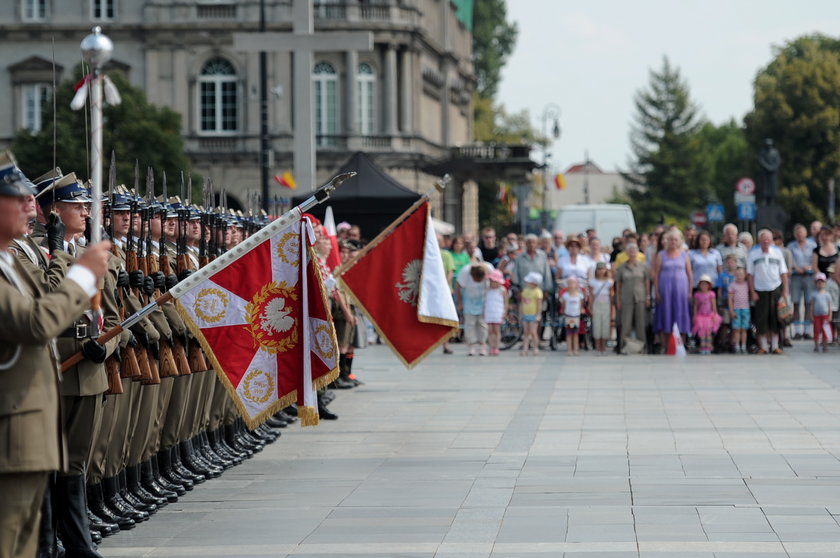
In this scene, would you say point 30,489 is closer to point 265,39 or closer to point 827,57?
point 265,39

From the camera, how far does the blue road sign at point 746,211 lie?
37.0 metres

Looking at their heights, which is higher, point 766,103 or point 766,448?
point 766,103

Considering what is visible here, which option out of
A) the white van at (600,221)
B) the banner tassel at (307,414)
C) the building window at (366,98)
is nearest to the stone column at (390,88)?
the building window at (366,98)

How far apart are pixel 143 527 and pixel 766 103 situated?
2849 inches

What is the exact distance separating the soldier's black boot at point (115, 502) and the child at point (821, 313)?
1756cm

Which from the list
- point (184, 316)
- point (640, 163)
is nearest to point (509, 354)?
point (184, 316)

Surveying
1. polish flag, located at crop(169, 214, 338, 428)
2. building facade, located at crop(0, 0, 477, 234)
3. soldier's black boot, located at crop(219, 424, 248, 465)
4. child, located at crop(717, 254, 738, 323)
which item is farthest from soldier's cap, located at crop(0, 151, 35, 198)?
building facade, located at crop(0, 0, 477, 234)

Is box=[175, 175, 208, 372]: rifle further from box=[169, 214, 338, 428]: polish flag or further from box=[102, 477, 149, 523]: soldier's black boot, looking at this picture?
box=[102, 477, 149, 523]: soldier's black boot

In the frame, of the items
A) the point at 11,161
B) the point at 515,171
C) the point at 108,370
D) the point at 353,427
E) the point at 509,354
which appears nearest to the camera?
the point at 11,161

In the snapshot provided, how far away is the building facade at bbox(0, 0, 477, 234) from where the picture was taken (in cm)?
6769

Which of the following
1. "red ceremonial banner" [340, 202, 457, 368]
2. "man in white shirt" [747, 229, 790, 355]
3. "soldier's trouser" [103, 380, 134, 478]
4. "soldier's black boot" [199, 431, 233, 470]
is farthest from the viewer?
"man in white shirt" [747, 229, 790, 355]

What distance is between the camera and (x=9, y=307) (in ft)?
21.8

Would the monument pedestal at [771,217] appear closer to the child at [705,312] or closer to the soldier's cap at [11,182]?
the child at [705,312]

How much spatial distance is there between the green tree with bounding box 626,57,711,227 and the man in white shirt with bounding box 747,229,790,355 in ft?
295
